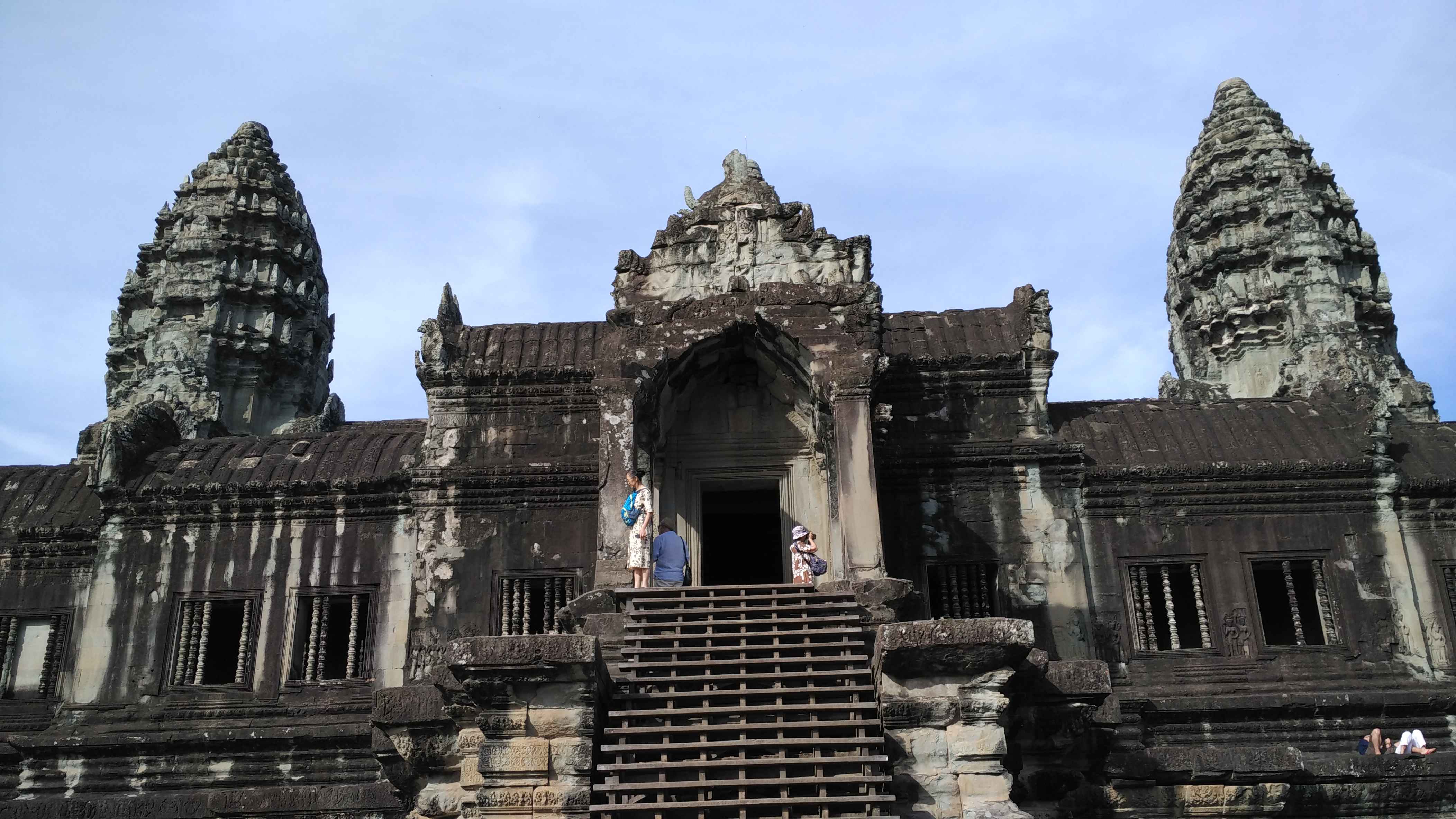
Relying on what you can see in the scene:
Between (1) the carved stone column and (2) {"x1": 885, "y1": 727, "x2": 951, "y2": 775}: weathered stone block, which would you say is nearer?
(1) the carved stone column

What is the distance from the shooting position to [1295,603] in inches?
651

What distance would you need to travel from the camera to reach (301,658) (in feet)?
56.8

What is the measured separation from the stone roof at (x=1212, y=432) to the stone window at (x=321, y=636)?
9.50 metres

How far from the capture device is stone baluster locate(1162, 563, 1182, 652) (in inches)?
646

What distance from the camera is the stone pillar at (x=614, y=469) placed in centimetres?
1369

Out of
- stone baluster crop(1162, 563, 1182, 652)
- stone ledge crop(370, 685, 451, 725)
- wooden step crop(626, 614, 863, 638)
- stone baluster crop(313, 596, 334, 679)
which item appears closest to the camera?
stone ledge crop(370, 685, 451, 725)

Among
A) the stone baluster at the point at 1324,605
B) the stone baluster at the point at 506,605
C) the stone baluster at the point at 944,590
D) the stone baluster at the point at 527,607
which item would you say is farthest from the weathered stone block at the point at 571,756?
the stone baluster at the point at 1324,605

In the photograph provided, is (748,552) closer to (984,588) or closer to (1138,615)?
(984,588)

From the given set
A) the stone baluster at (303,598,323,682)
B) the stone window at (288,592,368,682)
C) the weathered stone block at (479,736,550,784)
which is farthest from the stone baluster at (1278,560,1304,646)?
the stone baluster at (303,598,323,682)

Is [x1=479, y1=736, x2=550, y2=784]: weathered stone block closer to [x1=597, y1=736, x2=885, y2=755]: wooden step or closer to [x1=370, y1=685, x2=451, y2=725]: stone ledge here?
[x1=597, y1=736, x2=885, y2=755]: wooden step

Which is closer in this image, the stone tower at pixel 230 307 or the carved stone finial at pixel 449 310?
the carved stone finial at pixel 449 310

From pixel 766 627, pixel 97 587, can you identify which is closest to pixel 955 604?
pixel 766 627

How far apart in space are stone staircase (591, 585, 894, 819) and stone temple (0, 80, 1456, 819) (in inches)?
4.8

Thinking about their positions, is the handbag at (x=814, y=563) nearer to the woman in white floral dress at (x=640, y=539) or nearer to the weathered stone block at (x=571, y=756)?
the woman in white floral dress at (x=640, y=539)
